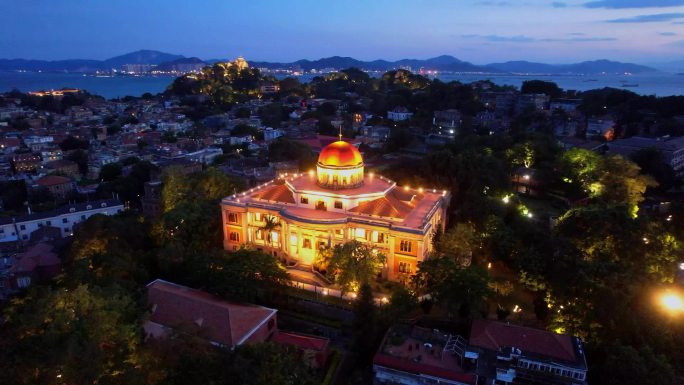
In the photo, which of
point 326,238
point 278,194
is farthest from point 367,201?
point 278,194

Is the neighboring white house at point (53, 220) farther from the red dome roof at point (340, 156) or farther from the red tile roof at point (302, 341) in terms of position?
the red tile roof at point (302, 341)

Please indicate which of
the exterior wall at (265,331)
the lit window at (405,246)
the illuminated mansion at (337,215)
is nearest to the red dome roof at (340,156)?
the illuminated mansion at (337,215)

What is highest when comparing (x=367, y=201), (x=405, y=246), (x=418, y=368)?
(x=367, y=201)

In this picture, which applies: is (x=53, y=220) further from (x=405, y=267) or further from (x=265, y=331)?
(x=405, y=267)

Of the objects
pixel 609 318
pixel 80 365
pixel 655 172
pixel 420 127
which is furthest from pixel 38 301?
pixel 420 127

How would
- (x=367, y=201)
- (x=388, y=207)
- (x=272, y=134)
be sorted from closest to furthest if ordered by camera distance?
(x=388, y=207) → (x=367, y=201) → (x=272, y=134)

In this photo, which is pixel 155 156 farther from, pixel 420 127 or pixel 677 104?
pixel 677 104
